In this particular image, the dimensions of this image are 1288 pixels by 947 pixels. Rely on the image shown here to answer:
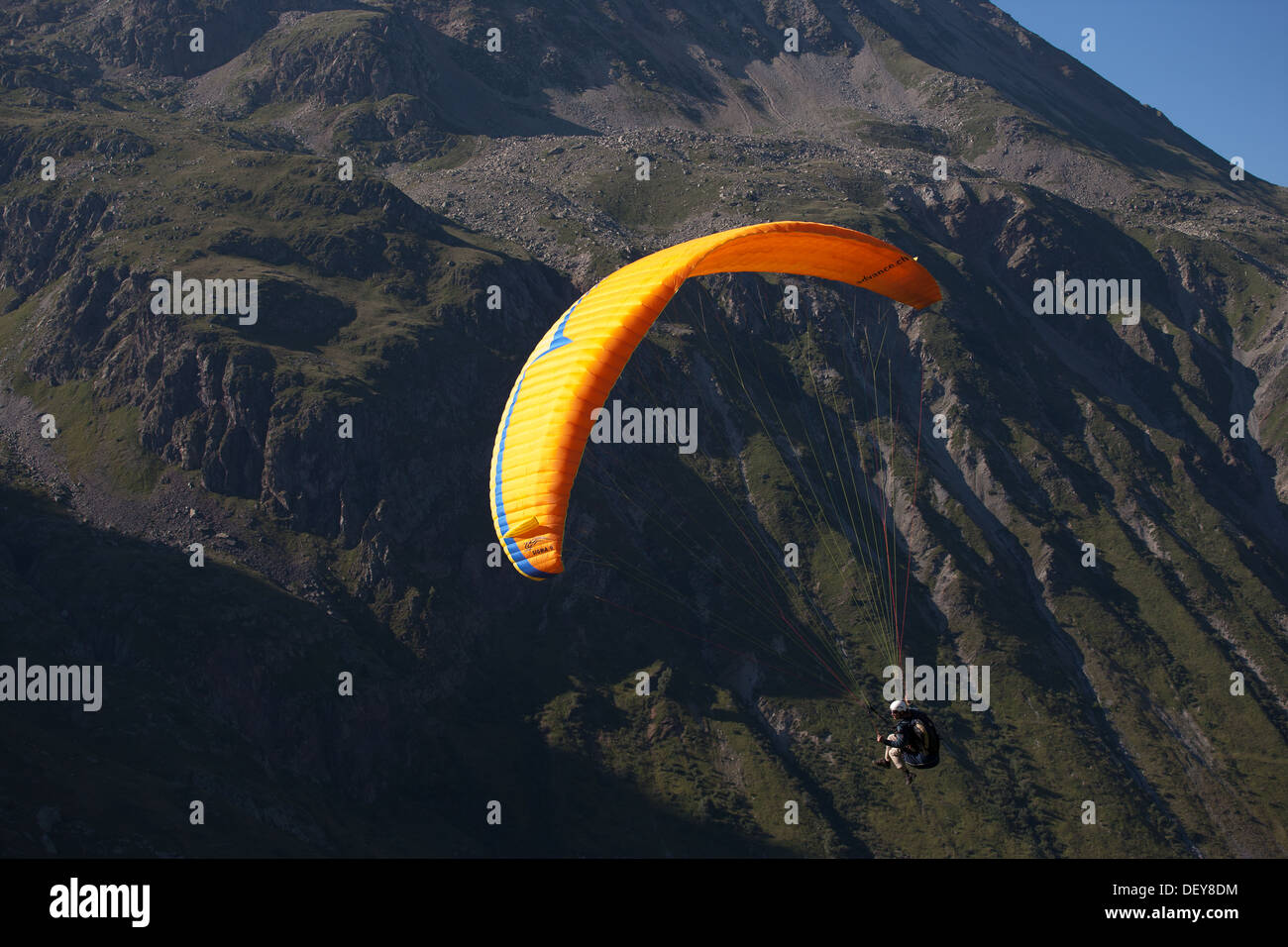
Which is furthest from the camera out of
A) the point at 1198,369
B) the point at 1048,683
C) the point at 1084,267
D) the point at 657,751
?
the point at 1084,267

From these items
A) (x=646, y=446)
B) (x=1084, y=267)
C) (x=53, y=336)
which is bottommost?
(x=646, y=446)

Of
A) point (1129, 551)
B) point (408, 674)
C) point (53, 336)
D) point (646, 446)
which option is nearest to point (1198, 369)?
point (1129, 551)

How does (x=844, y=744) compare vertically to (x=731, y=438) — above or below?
below

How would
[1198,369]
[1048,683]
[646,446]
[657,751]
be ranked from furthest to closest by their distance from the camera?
[1198,369] < [646,446] < [1048,683] < [657,751]

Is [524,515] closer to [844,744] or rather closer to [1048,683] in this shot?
[844,744]

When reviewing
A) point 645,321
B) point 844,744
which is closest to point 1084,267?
point 844,744

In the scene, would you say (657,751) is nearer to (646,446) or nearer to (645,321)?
(646,446)

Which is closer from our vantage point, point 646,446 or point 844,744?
point 844,744
